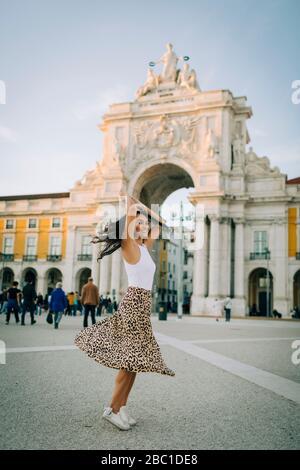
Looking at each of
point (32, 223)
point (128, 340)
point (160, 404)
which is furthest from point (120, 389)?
point (32, 223)

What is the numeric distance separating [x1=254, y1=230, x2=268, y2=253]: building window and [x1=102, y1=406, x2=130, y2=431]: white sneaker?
3652 centimetres

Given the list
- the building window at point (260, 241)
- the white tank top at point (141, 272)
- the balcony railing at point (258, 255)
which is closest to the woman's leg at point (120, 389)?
the white tank top at point (141, 272)

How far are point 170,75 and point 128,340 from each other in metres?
44.0

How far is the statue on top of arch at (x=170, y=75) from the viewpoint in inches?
1713

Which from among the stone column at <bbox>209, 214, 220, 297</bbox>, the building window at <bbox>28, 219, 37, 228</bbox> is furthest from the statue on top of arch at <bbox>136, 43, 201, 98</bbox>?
the building window at <bbox>28, 219, 37, 228</bbox>

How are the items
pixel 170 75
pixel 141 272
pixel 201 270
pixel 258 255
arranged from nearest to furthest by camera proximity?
pixel 141 272, pixel 201 270, pixel 258 255, pixel 170 75

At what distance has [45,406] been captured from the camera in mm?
4695

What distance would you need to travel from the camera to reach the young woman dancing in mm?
4070

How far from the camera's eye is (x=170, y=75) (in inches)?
1752

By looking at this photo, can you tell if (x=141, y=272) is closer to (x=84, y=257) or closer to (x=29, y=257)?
(x=84, y=257)

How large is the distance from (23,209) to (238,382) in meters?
47.6

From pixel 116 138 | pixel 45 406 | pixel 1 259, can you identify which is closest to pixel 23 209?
pixel 1 259

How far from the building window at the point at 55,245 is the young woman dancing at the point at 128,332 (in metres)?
44.7
